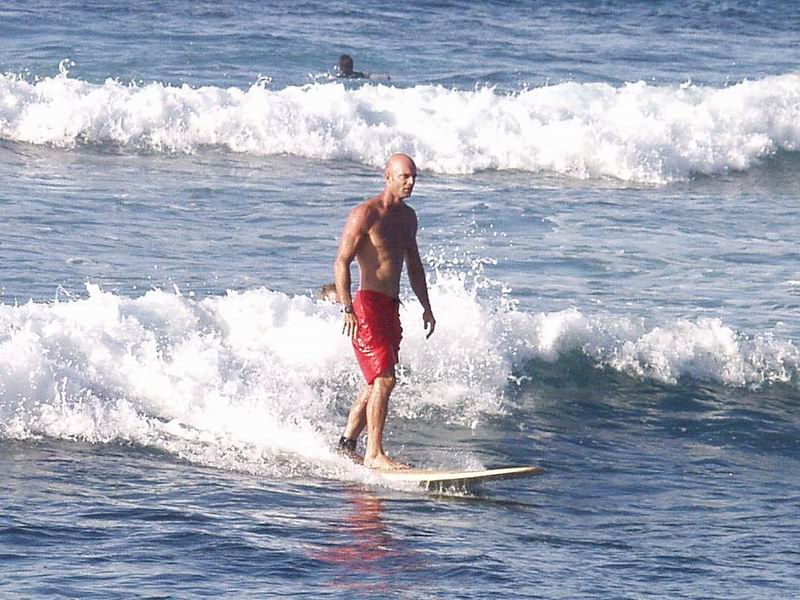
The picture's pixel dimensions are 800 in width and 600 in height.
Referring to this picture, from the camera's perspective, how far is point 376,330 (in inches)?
352

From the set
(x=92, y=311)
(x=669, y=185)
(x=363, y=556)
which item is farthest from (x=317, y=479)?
(x=669, y=185)

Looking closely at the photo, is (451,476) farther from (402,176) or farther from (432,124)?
(432,124)

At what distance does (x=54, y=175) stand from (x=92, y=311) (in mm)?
6467

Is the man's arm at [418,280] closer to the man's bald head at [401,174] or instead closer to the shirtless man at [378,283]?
the shirtless man at [378,283]

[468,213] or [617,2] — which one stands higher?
[617,2]

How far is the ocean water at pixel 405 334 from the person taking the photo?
775 centimetres

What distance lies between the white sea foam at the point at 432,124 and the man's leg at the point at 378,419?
10574mm

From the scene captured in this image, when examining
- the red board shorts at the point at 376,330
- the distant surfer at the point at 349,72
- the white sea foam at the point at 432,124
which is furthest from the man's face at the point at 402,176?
the distant surfer at the point at 349,72

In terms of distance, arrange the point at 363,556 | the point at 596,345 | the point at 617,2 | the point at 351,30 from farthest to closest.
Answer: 1. the point at 617,2
2. the point at 351,30
3. the point at 596,345
4. the point at 363,556

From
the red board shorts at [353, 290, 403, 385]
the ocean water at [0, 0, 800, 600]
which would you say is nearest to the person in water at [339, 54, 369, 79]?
the ocean water at [0, 0, 800, 600]

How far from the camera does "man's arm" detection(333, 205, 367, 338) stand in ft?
28.6

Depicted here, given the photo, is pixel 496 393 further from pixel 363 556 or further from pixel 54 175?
pixel 54 175

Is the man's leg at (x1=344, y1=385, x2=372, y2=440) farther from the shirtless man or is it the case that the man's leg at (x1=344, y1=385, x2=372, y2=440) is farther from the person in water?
the person in water

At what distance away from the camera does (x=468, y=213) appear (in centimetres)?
1622
